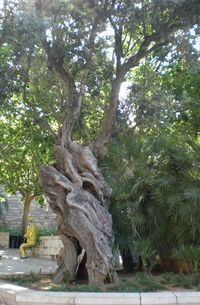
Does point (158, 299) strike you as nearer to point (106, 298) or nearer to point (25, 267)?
point (106, 298)

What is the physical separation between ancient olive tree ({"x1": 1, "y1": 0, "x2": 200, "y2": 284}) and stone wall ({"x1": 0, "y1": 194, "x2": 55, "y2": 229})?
1627cm

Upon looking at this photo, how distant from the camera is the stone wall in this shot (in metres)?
27.5

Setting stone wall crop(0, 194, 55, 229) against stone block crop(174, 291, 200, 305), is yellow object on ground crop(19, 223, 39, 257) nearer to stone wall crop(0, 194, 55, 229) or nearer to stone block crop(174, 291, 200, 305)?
stone wall crop(0, 194, 55, 229)

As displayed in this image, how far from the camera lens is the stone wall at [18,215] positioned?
90.2 feet

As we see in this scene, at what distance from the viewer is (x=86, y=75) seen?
10422mm

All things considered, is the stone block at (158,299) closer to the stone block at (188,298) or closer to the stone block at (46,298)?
the stone block at (188,298)

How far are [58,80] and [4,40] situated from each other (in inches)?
101

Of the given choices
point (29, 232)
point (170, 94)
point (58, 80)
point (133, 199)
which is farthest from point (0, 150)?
point (133, 199)

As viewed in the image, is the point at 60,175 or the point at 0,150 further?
the point at 0,150

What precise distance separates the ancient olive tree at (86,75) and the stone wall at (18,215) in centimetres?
1627

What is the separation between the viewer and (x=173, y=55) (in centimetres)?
1289

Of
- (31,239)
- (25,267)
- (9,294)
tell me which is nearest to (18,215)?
(31,239)

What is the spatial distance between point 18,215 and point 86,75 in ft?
67.0

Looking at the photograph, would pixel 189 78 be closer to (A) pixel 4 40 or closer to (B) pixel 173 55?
(B) pixel 173 55
